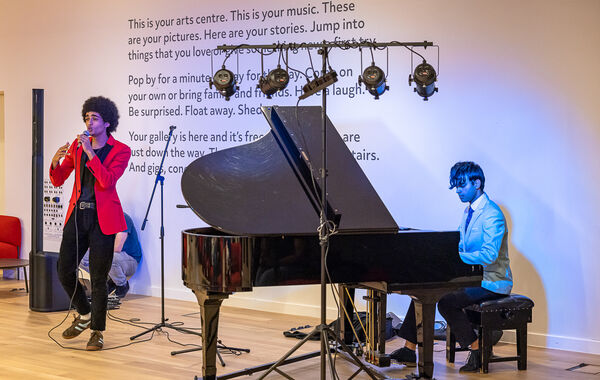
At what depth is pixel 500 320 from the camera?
16.2 feet

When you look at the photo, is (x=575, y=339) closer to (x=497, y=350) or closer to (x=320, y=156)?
(x=497, y=350)

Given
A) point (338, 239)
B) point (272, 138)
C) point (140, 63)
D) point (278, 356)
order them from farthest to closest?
point (140, 63)
point (278, 356)
point (272, 138)
point (338, 239)

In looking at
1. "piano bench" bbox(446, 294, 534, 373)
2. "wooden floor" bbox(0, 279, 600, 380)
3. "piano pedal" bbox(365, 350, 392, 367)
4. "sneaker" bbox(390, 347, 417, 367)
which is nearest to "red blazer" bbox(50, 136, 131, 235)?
"wooden floor" bbox(0, 279, 600, 380)

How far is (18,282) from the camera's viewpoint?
337 inches

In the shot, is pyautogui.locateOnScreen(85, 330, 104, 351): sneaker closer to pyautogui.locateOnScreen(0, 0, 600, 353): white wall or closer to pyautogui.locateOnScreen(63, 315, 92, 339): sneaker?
pyautogui.locateOnScreen(63, 315, 92, 339): sneaker

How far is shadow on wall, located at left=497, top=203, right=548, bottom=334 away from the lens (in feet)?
18.8

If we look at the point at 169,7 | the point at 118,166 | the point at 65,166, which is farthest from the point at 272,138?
the point at 169,7

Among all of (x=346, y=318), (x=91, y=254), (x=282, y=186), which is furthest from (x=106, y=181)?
(x=346, y=318)

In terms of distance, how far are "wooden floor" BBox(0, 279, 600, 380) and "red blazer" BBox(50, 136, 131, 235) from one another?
899mm

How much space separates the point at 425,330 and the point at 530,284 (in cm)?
169

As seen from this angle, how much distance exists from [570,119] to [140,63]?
4.28m

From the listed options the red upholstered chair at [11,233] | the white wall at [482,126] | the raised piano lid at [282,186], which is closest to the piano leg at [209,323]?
the raised piano lid at [282,186]

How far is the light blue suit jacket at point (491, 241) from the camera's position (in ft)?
16.3

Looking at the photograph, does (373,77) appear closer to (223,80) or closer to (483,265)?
(223,80)
